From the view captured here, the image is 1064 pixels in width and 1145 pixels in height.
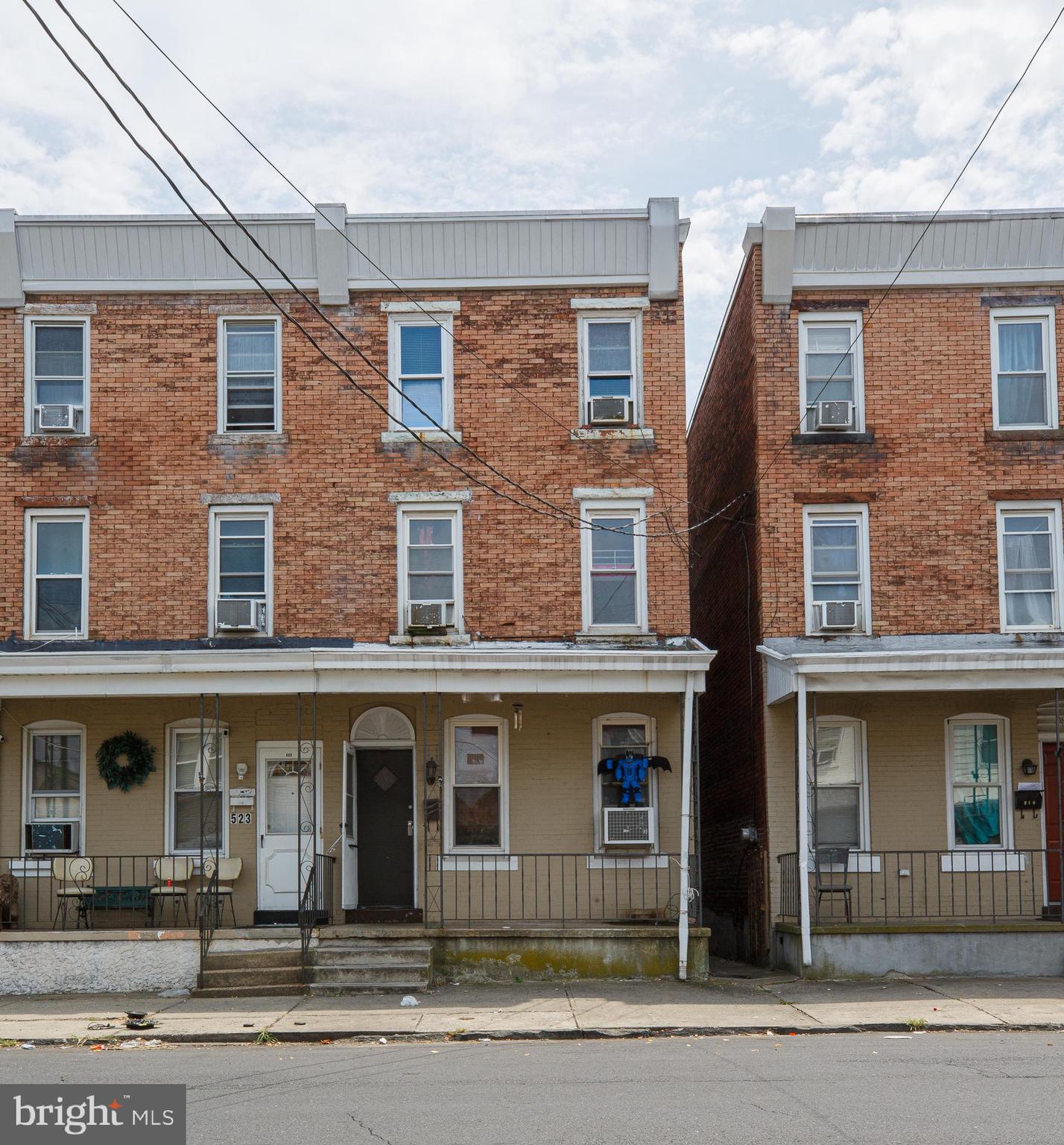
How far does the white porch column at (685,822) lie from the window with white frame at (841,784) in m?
2.08

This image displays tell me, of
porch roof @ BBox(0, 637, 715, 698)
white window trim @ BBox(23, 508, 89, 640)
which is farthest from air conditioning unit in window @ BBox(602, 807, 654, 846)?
white window trim @ BBox(23, 508, 89, 640)

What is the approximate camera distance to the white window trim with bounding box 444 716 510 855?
18.8m

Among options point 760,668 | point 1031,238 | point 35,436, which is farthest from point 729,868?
point 35,436

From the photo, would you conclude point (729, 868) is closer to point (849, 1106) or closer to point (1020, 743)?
point (1020, 743)

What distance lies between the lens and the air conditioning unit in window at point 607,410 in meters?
19.4

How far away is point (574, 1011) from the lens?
14695mm

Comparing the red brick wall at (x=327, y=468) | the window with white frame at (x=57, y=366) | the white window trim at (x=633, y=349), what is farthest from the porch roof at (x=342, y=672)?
the window with white frame at (x=57, y=366)

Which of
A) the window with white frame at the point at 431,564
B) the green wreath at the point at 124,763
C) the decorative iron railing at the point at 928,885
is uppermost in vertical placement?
the window with white frame at the point at 431,564

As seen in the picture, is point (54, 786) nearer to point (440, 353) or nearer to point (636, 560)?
point (440, 353)

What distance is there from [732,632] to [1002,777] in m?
4.30

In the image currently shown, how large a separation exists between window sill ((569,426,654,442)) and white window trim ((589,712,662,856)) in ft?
11.6

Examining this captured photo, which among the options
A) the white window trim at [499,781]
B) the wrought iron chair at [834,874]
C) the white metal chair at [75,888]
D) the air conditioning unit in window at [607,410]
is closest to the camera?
the wrought iron chair at [834,874]

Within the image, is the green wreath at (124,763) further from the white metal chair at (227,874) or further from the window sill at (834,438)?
the window sill at (834,438)

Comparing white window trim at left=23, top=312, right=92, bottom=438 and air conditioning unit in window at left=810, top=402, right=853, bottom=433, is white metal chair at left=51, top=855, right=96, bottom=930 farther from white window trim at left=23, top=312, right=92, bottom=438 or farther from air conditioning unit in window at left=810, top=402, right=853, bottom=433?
air conditioning unit in window at left=810, top=402, right=853, bottom=433
